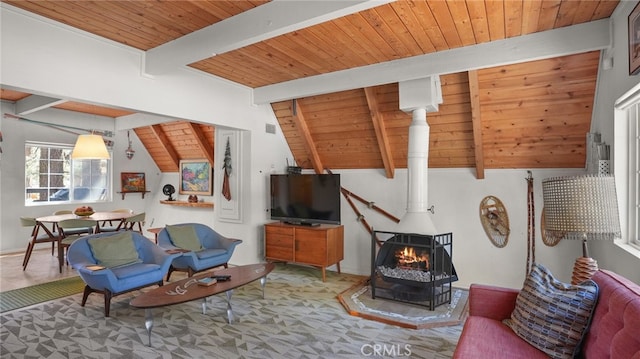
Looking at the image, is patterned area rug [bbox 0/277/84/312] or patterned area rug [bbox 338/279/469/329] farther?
patterned area rug [bbox 0/277/84/312]

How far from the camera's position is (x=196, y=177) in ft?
24.0

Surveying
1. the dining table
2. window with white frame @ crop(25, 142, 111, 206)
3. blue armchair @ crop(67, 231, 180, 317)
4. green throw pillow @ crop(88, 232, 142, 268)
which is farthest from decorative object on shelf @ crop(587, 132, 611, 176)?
window with white frame @ crop(25, 142, 111, 206)

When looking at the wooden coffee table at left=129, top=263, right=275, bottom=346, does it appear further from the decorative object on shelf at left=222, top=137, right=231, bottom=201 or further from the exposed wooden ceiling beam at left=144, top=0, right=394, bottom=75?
the exposed wooden ceiling beam at left=144, top=0, right=394, bottom=75

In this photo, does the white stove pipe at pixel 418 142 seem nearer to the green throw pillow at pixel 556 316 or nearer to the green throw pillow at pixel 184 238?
the green throw pillow at pixel 556 316

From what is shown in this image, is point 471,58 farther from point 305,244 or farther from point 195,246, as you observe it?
point 195,246

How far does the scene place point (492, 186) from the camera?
434cm

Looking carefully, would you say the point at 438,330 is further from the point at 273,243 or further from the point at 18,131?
the point at 18,131

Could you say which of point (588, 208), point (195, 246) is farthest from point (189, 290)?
point (588, 208)

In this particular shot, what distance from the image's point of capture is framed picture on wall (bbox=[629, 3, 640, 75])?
2178mm

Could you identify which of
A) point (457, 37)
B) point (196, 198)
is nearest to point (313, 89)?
point (457, 37)

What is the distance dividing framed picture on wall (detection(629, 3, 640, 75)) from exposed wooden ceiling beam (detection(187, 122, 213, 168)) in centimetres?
587

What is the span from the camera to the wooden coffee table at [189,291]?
279 cm

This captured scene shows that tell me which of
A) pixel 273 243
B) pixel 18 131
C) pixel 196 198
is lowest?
pixel 273 243

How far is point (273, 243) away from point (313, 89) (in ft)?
7.52
